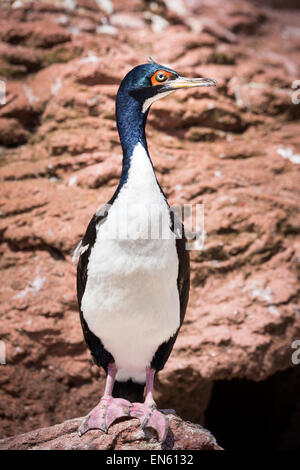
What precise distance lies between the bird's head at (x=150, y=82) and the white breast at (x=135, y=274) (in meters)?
0.32

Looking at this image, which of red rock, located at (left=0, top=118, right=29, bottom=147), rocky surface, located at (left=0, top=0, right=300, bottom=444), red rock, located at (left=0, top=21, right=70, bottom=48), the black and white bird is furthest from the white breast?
red rock, located at (left=0, top=21, right=70, bottom=48)

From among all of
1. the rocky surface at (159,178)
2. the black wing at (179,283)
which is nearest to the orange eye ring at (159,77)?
the black wing at (179,283)

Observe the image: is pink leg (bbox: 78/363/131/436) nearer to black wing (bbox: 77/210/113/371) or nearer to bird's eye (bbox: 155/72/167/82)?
black wing (bbox: 77/210/113/371)

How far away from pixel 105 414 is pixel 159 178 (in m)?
2.29

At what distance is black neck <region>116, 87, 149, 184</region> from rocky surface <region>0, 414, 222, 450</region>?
1497mm

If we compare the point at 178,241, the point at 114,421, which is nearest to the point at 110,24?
the point at 178,241

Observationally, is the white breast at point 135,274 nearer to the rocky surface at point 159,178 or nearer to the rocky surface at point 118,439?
the rocky surface at point 118,439

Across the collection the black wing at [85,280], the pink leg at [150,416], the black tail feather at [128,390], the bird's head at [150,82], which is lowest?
the black tail feather at [128,390]

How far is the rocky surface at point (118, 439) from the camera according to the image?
8.59 feet

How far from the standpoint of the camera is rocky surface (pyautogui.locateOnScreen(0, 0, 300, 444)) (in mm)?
3979

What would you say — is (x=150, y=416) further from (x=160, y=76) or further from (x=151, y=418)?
(x=160, y=76)

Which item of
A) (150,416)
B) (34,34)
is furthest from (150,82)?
(34,34)

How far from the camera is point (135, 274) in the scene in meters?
2.74

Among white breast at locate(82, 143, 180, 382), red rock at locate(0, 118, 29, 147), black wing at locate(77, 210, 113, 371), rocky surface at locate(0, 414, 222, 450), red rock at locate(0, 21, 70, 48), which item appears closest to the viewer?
rocky surface at locate(0, 414, 222, 450)
